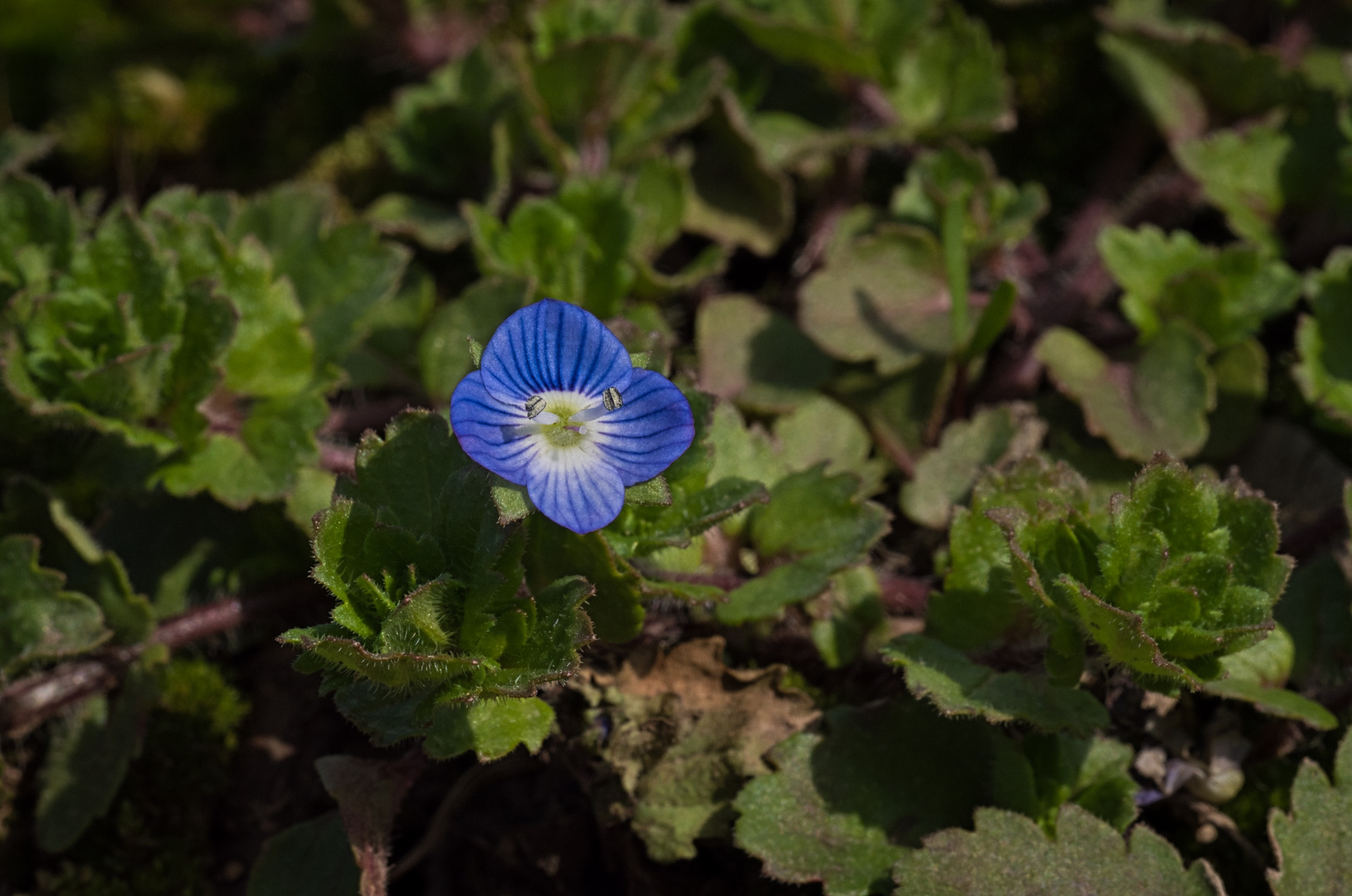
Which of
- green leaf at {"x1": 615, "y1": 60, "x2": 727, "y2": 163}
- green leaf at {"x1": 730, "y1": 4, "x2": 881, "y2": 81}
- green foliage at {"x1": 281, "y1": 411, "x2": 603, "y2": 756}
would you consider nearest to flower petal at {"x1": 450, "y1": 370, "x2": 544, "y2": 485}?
green foliage at {"x1": 281, "y1": 411, "x2": 603, "y2": 756}

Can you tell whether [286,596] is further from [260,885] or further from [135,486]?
[260,885]

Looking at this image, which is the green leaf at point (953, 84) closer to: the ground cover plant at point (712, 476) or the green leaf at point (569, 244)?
the ground cover plant at point (712, 476)

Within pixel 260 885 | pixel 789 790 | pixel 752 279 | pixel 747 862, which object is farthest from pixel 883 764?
pixel 752 279

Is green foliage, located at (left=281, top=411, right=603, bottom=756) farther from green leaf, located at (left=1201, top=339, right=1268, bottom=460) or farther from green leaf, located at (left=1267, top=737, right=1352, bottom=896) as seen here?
green leaf, located at (left=1201, top=339, right=1268, bottom=460)

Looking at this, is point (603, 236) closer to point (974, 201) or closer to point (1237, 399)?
point (974, 201)

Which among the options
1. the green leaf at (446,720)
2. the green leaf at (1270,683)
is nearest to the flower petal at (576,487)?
the green leaf at (446,720)
